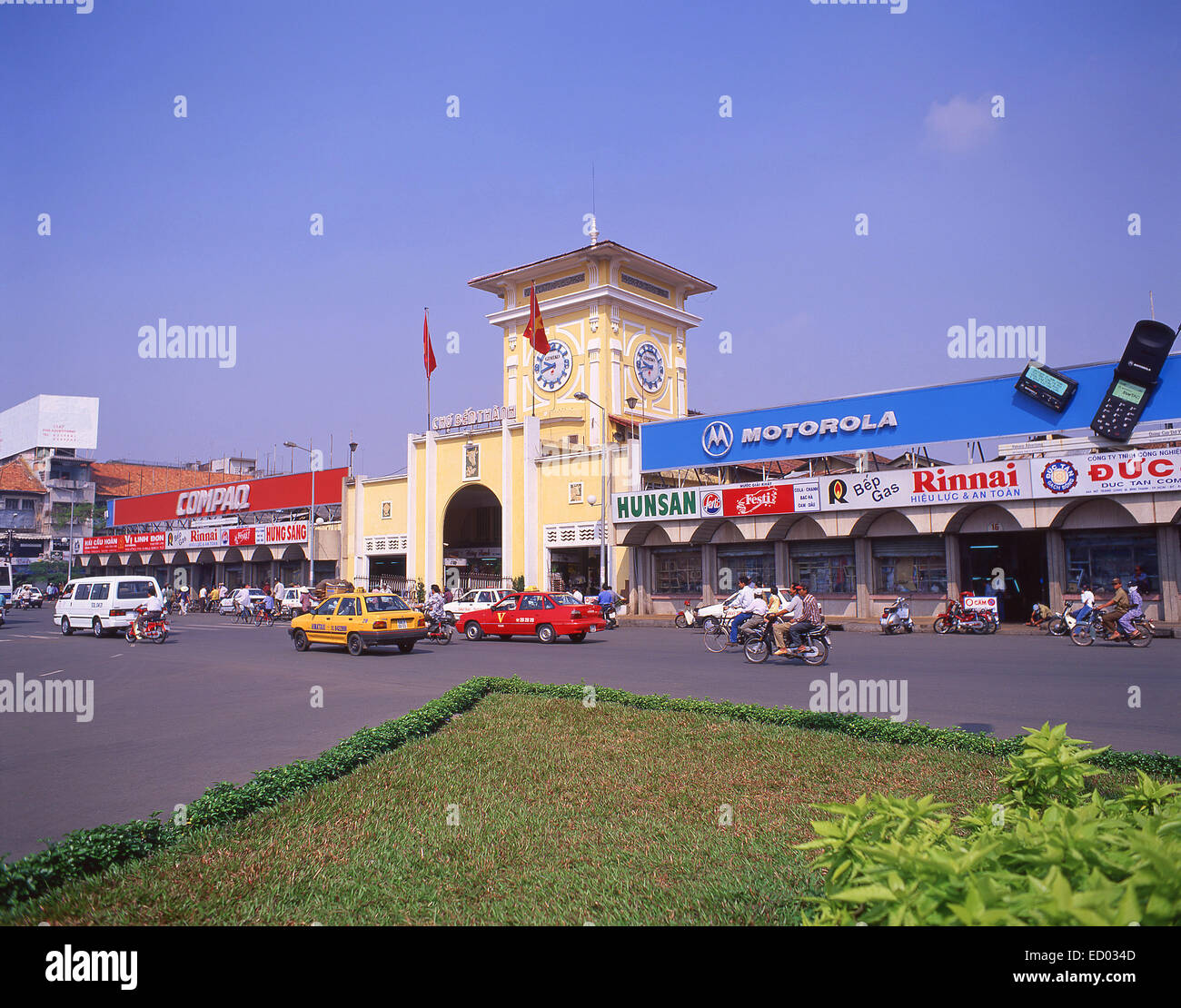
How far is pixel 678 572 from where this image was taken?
37.1 metres

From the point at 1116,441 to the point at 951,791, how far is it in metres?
24.9

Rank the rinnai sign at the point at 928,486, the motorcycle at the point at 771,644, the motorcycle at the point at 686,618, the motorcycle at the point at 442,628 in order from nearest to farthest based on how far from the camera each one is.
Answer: the motorcycle at the point at 771,644, the motorcycle at the point at 442,628, the rinnai sign at the point at 928,486, the motorcycle at the point at 686,618

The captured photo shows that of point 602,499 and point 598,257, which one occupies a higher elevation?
point 598,257

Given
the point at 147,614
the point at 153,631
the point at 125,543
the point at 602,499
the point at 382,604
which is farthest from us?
the point at 125,543

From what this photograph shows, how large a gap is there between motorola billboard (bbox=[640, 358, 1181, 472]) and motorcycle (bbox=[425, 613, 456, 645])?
15.5m

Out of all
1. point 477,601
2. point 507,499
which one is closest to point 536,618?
point 477,601

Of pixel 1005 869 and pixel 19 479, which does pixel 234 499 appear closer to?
pixel 19 479

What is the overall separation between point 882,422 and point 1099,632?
1268 centimetres

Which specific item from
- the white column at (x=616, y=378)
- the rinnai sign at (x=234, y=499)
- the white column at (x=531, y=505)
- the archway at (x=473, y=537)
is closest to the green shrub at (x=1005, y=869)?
the white column at (x=531, y=505)

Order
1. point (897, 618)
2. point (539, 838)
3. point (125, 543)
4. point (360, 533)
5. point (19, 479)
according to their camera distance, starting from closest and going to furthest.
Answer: point (539, 838), point (897, 618), point (360, 533), point (125, 543), point (19, 479)

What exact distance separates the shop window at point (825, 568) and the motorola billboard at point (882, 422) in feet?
12.5

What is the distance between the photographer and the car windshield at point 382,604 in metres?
21.8

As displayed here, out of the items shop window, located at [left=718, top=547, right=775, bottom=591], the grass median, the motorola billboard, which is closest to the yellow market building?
the motorola billboard

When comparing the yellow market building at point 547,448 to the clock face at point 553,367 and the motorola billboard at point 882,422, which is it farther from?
the motorola billboard at point 882,422
